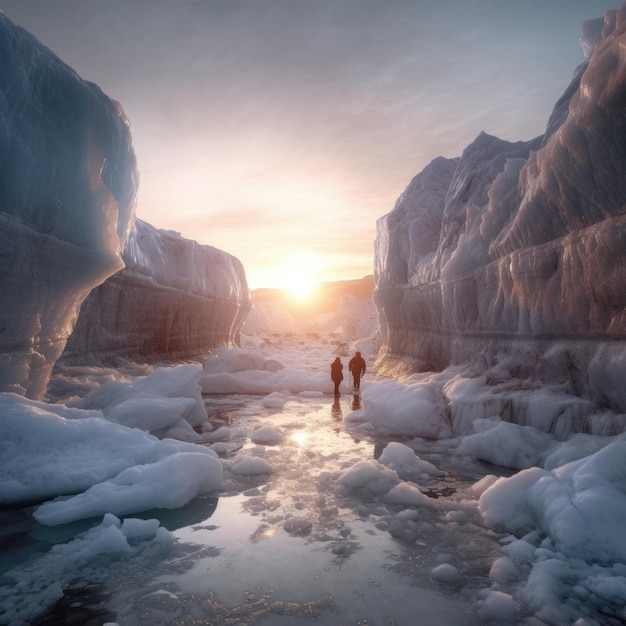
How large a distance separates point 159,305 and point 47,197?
34.4 feet

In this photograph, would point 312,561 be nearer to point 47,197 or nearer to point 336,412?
point 47,197

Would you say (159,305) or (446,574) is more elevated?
(159,305)

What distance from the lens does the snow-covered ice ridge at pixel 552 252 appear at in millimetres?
5375

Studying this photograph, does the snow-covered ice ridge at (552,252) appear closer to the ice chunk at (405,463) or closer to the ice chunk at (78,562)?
the ice chunk at (405,463)

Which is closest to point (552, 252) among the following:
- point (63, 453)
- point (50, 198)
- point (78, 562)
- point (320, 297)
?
point (78, 562)

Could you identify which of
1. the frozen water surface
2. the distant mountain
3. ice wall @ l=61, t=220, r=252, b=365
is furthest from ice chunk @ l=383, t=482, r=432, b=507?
the distant mountain

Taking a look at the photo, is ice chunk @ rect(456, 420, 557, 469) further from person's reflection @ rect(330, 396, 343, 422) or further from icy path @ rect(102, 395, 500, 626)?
person's reflection @ rect(330, 396, 343, 422)

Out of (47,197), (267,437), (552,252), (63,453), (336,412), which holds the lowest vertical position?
(336,412)

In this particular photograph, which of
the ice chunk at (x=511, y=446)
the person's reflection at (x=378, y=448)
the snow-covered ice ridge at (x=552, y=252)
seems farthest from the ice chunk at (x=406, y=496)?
the snow-covered ice ridge at (x=552, y=252)

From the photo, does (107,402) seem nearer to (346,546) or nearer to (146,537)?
(146,537)


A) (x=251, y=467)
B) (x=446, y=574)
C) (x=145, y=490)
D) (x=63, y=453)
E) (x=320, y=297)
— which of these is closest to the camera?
(x=446, y=574)

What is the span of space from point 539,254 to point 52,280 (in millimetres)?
7908

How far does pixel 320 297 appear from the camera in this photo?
89.6 meters

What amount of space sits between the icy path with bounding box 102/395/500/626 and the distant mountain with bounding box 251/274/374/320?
65498 mm
